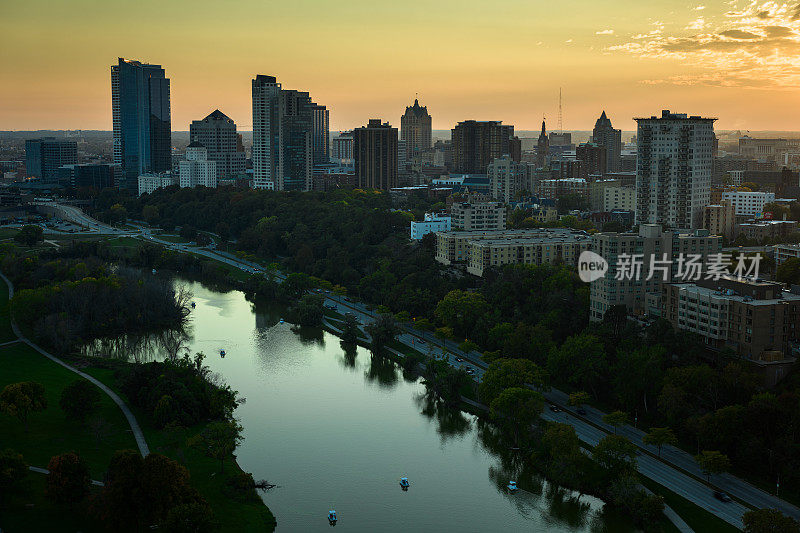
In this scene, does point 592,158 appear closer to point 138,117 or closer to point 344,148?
point 138,117

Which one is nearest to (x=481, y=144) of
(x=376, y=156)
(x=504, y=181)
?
(x=376, y=156)

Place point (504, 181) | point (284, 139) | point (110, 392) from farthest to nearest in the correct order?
point (284, 139) → point (504, 181) → point (110, 392)

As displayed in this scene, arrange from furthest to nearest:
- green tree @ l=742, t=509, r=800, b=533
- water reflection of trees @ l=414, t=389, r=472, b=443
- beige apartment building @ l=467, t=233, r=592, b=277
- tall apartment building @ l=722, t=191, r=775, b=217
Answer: tall apartment building @ l=722, t=191, r=775, b=217, beige apartment building @ l=467, t=233, r=592, b=277, water reflection of trees @ l=414, t=389, r=472, b=443, green tree @ l=742, t=509, r=800, b=533

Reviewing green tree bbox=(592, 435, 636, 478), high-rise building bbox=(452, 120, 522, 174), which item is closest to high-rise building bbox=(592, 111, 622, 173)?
high-rise building bbox=(452, 120, 522, 174)

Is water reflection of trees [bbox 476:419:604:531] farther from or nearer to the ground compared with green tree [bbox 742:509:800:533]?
nearer to the ground

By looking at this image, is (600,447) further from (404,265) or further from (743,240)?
(743,240)

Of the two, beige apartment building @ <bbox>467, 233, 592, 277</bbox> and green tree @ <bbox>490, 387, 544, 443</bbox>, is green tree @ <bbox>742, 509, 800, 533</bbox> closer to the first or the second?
green tree @ <bbox>490, 387, 544, 443</bbox>
